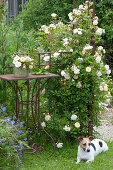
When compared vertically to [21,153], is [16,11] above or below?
above

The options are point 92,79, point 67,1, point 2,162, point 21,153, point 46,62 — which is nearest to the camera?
point 2,162

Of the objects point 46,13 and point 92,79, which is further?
point 46,13

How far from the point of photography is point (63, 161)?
3.92m

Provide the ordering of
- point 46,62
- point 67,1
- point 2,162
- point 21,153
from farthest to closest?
point 67,1 < point 46,62 < point 21,153 < point 2,162

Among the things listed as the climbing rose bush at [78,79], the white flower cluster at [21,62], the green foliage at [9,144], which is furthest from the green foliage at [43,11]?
the green foliage at [9,144]

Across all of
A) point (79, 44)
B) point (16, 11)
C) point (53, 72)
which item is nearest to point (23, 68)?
point (53, 72)

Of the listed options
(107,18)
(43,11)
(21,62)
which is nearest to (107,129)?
(21,62)

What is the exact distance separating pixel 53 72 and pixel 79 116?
74cm

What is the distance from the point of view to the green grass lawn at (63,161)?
3.69 meters

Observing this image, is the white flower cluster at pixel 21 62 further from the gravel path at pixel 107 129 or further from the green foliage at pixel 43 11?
the green foliage at pixel 43 11

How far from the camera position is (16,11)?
1225 cm

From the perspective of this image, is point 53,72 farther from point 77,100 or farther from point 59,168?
point 59,168

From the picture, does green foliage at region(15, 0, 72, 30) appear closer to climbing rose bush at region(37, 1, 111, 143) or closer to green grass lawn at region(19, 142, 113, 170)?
climbing rose bush at region(37, 1, 111, 143)

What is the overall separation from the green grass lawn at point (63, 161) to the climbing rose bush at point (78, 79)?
0.88ft
